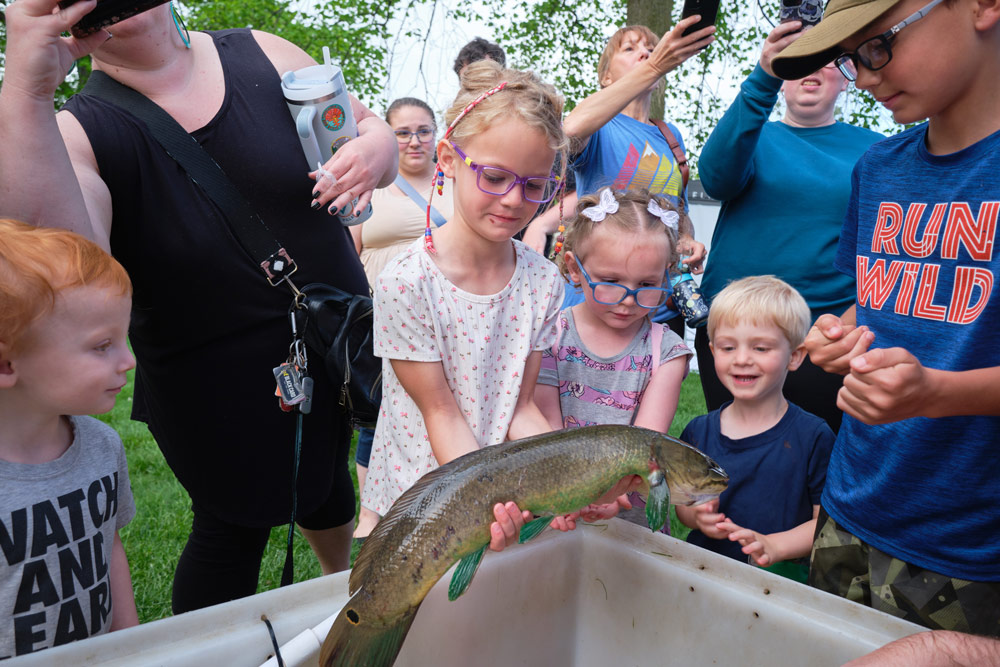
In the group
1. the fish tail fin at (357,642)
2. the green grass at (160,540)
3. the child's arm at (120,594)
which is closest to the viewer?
the fish tail fin at (357,642)

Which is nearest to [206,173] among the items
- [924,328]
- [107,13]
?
[107,13]

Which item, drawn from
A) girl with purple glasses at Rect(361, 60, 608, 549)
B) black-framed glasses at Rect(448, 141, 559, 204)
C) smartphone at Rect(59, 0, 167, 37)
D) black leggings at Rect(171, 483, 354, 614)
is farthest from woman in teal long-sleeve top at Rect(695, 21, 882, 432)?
smartphone at Rect(59, 0, 167, 37)

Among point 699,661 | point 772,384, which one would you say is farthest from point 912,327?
point 699,661

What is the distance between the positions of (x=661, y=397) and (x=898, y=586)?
0.90 metres

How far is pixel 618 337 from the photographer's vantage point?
266 cm

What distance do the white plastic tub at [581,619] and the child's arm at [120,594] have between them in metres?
0.60

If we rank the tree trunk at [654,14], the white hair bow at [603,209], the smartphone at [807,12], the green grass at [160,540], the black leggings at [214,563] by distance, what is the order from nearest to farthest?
the black leggings at [214,563]
the white hair bow at [603,209]
the smartphone at [807,12]
the green grass at [160,540]
the tree trunk at [654,14]

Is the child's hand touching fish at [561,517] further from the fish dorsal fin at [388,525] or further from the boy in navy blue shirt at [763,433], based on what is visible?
the boy in navy blue shirt at [763,433]

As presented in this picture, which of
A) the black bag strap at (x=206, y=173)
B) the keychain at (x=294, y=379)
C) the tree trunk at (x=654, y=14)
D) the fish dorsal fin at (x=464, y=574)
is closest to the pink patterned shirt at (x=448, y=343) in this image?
the keychain at (x=294, y=379)

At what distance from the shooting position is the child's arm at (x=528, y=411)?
2293 mm

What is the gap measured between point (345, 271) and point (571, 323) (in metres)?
0.83

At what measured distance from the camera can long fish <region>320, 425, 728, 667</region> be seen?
140 centimetres

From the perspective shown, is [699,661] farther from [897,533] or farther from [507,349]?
[507,349]

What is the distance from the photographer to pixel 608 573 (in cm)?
193
